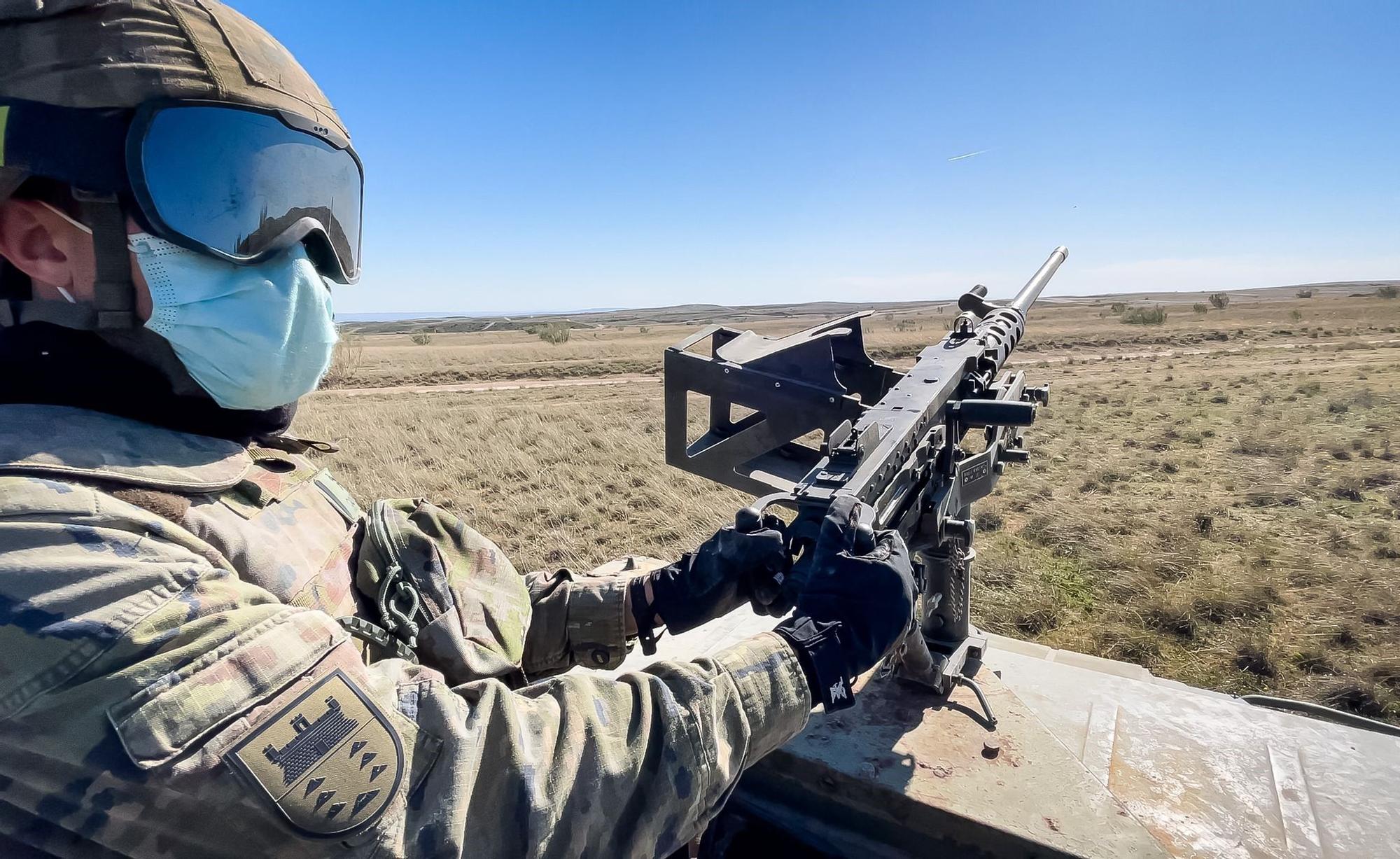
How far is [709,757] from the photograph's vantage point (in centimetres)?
149

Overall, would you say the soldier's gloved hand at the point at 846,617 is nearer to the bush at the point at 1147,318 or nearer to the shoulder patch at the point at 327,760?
the shoulder patch at the point at 327,760

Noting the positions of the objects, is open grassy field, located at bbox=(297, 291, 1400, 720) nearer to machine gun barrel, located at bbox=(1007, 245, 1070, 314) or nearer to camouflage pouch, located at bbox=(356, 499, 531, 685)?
machine gun barrel, located at bbox=(1007, 245, 1070, 314)

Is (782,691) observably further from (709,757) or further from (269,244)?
(269,244)

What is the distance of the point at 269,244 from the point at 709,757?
1531mm

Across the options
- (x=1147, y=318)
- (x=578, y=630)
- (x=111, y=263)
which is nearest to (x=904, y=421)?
(x=578, y=630)

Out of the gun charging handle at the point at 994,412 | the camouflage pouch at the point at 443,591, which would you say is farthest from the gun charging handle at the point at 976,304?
the camouflage pouch at the point at 443,591

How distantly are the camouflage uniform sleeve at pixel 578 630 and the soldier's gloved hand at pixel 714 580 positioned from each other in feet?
0.27

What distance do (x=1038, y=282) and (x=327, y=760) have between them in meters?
5.33

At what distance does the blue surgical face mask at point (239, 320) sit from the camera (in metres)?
1.60

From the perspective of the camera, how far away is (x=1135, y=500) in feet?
33.1

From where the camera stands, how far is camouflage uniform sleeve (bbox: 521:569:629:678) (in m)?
2.63

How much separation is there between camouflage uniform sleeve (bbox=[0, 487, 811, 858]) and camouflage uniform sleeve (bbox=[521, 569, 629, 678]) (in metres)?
1.18

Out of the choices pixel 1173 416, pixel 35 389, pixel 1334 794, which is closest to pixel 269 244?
pixel 35 389

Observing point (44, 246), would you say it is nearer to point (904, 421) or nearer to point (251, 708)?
point (251, 708)
